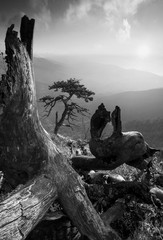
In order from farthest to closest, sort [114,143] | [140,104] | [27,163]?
[140,104]
[114,143]
[27,163]

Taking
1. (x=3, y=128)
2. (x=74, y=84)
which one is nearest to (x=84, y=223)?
(x=3, y=128)

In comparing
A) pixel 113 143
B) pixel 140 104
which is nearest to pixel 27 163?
pixel 113 143

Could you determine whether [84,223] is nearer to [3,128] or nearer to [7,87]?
[3,128]

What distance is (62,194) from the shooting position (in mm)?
3309

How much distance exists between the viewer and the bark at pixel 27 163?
263 centimetres

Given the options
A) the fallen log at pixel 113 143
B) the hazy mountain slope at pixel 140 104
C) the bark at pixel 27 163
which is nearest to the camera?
the bark at pixel 27 163

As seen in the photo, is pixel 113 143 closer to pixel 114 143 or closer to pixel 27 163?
pixel 114 143

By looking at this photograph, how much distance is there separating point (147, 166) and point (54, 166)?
313cm

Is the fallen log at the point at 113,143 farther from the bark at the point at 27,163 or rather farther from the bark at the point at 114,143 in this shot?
the bark at the point at 27,163

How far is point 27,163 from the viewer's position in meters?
3.13

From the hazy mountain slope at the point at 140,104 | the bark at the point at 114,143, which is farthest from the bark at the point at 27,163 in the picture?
the hazy mountain slope at the point at 140,104

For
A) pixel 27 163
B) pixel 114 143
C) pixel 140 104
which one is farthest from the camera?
pixel 140 104

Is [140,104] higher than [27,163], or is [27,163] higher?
[140,104]

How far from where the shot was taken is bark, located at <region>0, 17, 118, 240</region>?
2633mm
